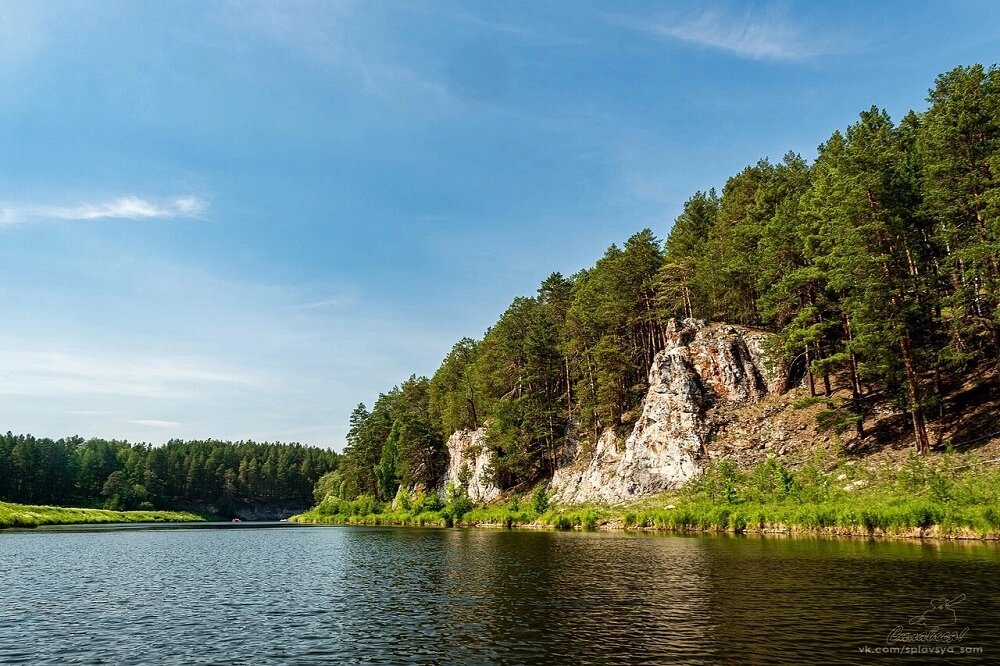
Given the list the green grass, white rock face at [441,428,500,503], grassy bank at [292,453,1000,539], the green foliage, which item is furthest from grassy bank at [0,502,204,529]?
the green grass

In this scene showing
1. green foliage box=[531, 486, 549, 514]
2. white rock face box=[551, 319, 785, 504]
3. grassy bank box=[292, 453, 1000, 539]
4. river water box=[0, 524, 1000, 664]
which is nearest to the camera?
river water box=[0, 524, 1000, 664]

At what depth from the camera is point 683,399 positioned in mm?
74812

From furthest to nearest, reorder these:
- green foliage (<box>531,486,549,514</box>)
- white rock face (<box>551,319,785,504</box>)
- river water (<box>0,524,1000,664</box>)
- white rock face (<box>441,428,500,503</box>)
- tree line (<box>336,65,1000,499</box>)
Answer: white rock face (<box>441,428,500,503</box>) < green foliage (<box>531,486,549,514</box>) < white rock face (<box>551,319,785,504</box>) < tree line (<box>336,65,1000,499</box>) < river water (<box>0,524,1000,664</box>)

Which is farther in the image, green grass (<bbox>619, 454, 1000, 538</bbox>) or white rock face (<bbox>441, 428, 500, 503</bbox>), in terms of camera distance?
white rock face (<bbox>441, 428, 500, 503</bbox>)

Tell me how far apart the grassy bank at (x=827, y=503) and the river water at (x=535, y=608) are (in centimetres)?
507

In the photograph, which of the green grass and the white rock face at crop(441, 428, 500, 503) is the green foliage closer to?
the green grass

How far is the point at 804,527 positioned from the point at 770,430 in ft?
71.0

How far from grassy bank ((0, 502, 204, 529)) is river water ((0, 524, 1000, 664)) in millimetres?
79035

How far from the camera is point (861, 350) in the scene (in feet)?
173

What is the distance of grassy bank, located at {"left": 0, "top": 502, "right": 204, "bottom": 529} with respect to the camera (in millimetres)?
98500

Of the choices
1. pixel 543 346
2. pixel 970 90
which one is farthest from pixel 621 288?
pixel 970 90

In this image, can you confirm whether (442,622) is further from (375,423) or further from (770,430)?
(375,423)
